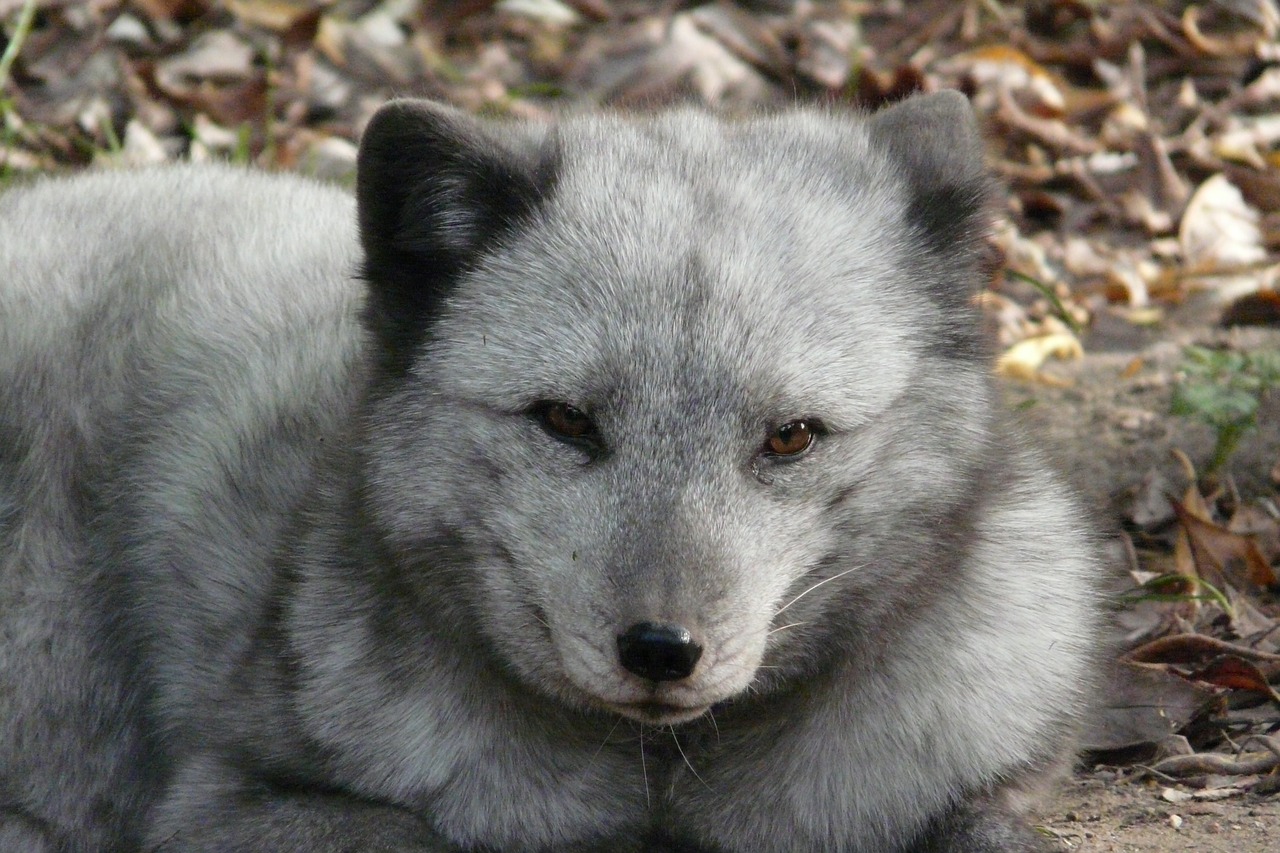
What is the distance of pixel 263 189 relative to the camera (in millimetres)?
4926

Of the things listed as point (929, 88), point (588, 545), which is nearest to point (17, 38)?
point (929, 88)

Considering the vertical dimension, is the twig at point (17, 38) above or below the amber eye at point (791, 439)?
below

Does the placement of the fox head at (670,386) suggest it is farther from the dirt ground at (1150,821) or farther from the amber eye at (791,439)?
the dirt ground at (1150,821)

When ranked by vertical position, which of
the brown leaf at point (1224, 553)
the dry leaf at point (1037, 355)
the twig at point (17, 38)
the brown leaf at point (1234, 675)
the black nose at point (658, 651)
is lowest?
the twig at point (17, 38)

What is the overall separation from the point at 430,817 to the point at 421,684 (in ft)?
0.93

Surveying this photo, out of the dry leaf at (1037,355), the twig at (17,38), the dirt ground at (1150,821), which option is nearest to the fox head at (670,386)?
the dirt ground at (1150,821)

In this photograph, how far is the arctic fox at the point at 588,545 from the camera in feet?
10.0

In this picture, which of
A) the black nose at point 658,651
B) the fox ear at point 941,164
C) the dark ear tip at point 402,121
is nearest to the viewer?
the black nose at point 658,651

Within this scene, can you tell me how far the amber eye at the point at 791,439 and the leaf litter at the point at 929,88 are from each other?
7.70 feet

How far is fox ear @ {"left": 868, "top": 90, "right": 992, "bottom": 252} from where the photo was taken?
11.3 ft

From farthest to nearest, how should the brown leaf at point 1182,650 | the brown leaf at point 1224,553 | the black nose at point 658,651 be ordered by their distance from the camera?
the brown leaf at point 1224,553 < the brown leaf at point 1182,650 < the black nose at point 658,651

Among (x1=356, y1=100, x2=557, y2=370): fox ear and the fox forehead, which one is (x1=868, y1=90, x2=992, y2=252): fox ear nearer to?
the fox forehead

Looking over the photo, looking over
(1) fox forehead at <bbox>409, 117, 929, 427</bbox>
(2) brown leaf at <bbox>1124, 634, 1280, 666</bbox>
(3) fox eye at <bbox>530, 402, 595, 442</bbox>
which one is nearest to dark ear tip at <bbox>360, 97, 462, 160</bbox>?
(1) fox forehead at <bbox>409, 117, 929, 427</bbox>

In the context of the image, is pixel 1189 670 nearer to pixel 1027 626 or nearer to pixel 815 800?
pixel 1027 626
